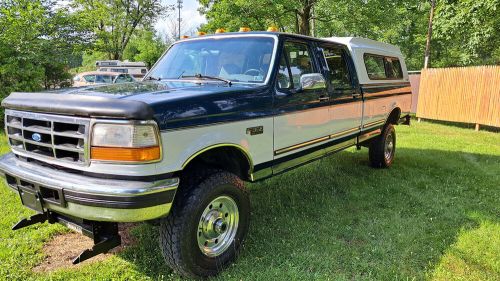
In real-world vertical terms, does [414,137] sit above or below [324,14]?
below

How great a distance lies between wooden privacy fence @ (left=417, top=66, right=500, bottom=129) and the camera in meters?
11.7

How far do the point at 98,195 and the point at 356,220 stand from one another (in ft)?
10.3

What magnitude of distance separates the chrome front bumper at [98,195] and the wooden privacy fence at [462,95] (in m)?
12.3

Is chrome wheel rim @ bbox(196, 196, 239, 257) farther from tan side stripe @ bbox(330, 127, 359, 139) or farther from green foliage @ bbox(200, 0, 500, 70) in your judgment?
green foliage @ bbox(200, 0, 500, 70)

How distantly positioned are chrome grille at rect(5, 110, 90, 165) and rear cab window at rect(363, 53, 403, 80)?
4579 millimetres

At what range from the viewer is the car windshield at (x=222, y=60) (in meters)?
3.85

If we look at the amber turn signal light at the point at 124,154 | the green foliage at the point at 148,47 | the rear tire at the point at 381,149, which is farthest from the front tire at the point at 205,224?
the green foliage at the point at 148,47

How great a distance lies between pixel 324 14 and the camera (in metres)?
18.7

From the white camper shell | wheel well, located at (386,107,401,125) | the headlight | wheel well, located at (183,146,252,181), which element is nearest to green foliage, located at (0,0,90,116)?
the white camper shell

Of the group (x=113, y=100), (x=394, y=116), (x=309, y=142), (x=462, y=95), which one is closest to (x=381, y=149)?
(x=394, y=116)

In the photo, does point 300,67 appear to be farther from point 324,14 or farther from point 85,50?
point 324,14

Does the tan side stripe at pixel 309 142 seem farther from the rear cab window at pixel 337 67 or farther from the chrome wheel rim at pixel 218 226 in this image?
the chrome wheel rim at pixel 218 226

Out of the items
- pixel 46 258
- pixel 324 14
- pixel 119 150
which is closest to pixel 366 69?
pixel 119 150

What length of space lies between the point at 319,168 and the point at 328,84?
2.43 meters
